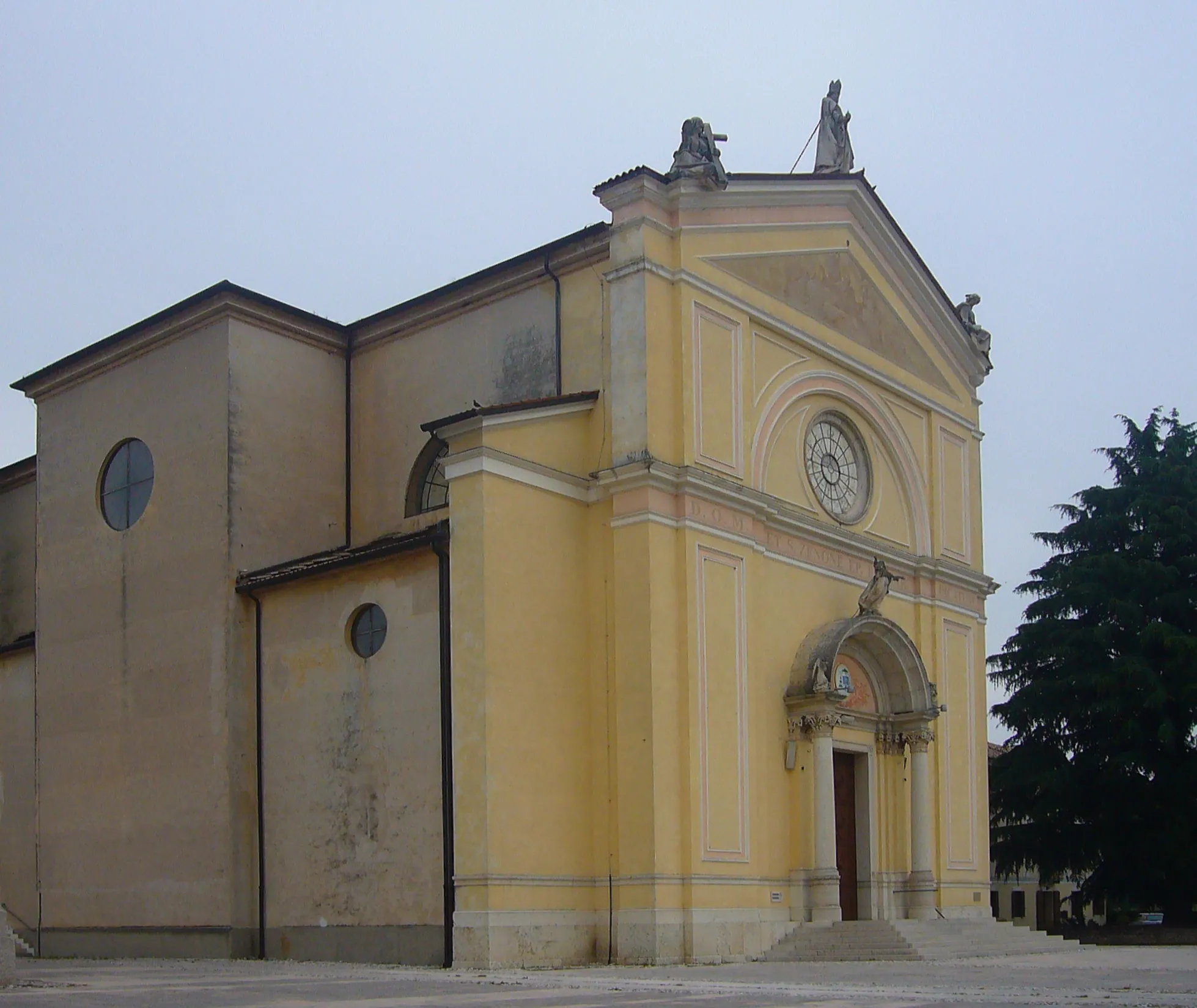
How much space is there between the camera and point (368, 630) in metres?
20.8

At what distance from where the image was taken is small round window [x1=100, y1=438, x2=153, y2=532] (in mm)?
24562

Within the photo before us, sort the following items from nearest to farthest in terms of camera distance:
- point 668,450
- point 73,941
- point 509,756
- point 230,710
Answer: point 509,756 < point 668,450 < point 230,710 < point 73,941

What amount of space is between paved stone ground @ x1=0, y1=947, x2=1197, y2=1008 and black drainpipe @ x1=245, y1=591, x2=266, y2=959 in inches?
41.0

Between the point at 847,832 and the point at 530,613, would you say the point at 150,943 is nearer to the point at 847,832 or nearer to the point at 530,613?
the point at 530,613

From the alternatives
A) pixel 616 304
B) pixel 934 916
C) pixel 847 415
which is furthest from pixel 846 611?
pixel 616 304

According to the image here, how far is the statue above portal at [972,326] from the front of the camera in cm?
2828

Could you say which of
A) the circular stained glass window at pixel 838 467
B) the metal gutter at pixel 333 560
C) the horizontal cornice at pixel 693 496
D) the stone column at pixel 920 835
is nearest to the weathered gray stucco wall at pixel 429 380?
the metal gutter at pixel 333 560

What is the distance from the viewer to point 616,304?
20984 millimetres

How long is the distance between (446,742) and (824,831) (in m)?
5.99

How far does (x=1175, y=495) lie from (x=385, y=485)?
722 inches

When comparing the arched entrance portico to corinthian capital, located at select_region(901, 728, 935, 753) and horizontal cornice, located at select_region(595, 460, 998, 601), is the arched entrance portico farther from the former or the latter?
horizontal cornice, located at select_region(595, 460, 998, 601)

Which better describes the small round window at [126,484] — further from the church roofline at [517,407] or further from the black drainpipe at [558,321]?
the black drainpipe at [558,321]

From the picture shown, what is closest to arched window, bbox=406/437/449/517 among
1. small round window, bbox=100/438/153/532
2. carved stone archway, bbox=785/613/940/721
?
small round window, bbox=100/438/153/532

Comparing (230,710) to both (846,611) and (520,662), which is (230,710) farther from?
(846,611)
